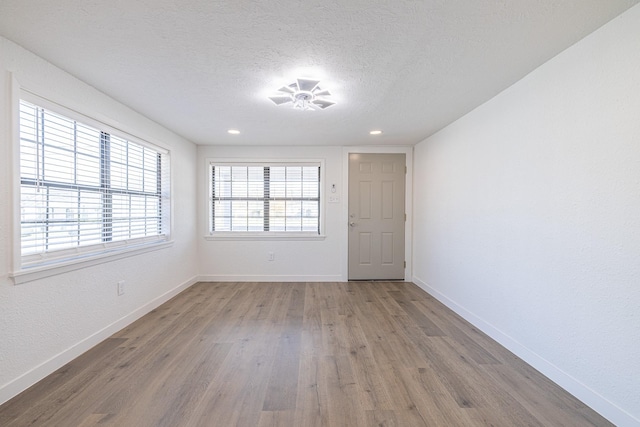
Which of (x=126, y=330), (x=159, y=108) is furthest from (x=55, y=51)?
(x=126, y=330)

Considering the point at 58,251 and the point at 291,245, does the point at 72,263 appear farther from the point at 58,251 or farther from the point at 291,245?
the point at 291,245

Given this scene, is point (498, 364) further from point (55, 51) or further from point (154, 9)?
point (55, 51)

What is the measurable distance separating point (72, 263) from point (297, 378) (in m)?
1.93

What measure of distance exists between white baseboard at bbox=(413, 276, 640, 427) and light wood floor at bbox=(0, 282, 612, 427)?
0.16ft

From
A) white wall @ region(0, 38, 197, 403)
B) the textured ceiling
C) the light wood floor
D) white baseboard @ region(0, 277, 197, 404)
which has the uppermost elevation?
the textured ceiling

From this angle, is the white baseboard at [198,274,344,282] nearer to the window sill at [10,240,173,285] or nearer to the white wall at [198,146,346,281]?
the white wall at [198,146,346,281]

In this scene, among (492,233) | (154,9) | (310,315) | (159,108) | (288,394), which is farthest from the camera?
(310,315)

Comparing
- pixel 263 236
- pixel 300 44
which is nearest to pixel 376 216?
pixel 263 236

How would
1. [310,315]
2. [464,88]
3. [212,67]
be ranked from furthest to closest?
1. [310,315]
2. [464,88]
3. [212,67]

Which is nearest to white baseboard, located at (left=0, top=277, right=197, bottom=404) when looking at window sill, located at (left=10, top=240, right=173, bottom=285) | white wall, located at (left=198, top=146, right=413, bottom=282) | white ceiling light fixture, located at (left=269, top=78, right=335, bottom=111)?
window sill, located at (left=10, top=240, right=173, bottom=285)

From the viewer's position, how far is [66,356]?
194 centimetres

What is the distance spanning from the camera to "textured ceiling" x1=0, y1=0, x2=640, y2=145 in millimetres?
1325

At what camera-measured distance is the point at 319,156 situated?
164 inches

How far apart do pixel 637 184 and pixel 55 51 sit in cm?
352
